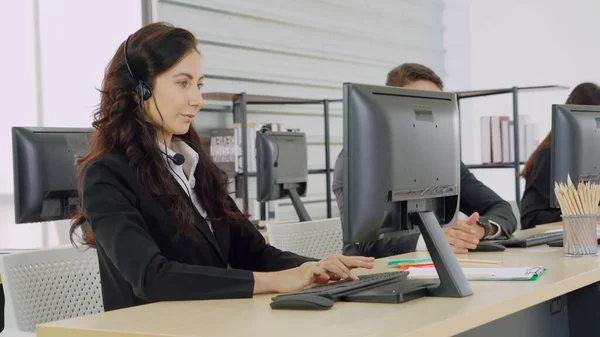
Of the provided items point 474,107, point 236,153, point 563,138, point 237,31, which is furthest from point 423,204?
point 474,107

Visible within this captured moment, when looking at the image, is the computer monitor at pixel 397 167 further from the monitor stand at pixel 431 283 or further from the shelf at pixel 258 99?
the shelf at pixel 258 99

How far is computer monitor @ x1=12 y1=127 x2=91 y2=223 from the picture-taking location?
3.02 meters

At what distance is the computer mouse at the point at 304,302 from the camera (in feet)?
5.31

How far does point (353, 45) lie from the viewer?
6535 mm

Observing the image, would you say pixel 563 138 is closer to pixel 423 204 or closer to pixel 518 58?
pixel 423 204

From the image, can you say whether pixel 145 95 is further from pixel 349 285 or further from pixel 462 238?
pixel 462 238

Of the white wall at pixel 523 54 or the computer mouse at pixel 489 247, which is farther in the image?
the white wall at pixel 523 54

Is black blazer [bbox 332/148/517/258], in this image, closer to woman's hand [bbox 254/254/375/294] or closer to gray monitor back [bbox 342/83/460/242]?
woman's hand [bbox 254/254/375/294]

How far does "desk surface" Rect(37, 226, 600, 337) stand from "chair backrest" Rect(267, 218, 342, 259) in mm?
1146

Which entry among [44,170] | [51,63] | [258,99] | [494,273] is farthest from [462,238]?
[51,63]

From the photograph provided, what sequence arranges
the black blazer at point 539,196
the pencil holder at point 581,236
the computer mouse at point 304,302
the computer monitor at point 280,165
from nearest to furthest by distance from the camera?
the computer mouse at point 304,302
the pencil holder at point 581,236
the black blazer at point 539,196
the computer monitor at point 280,165

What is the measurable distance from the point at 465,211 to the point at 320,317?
1845mm

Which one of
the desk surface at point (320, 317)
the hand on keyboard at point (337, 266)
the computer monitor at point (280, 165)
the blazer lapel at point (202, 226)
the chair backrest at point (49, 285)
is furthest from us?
the computer monitor at point (280, 165)

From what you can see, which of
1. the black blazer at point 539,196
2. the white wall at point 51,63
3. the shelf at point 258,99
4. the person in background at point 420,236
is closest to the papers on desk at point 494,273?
the person in background at point 420,236
